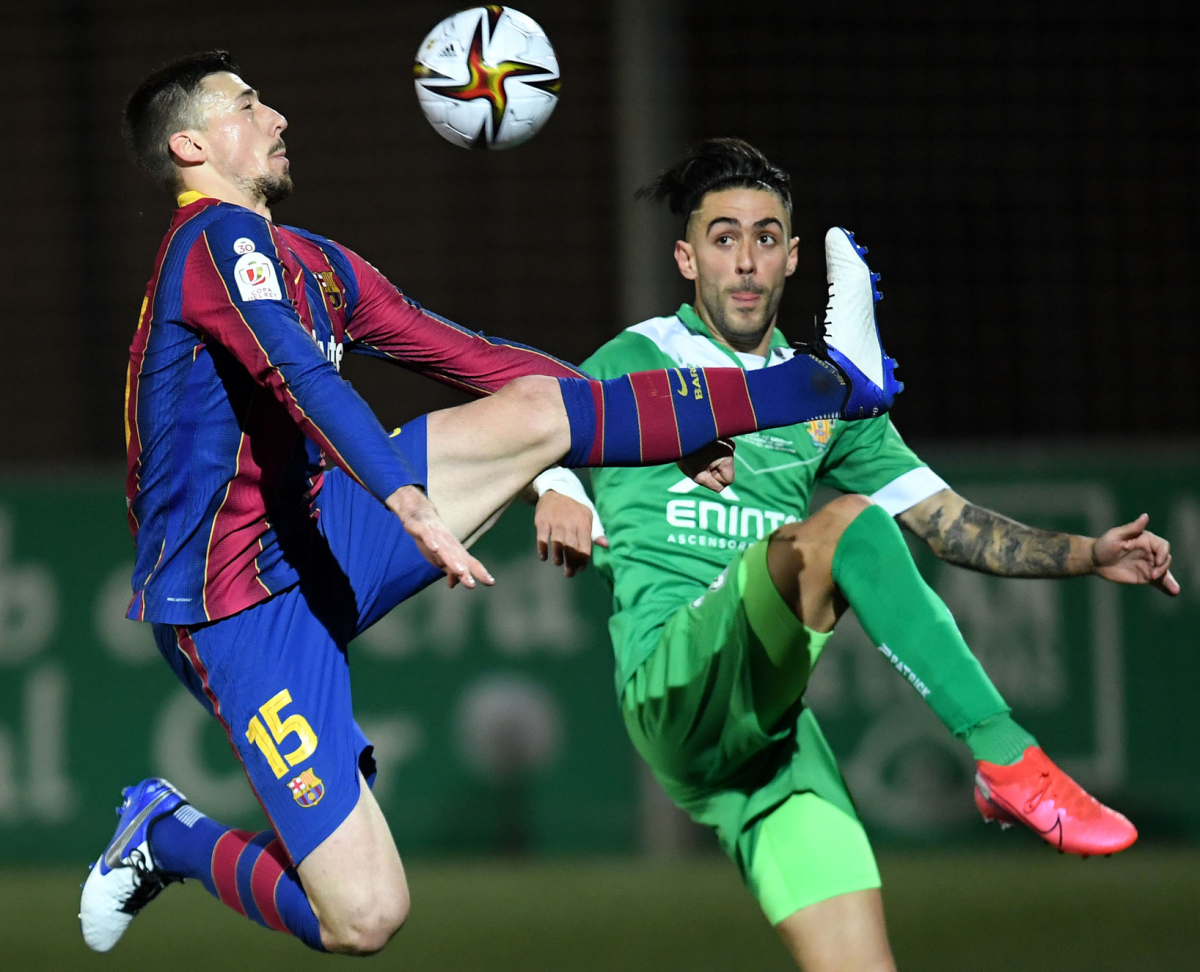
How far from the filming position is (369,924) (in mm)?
3311

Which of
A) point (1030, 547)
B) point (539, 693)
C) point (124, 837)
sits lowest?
point (539, 693)

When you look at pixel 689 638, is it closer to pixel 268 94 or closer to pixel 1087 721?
pixel 1087 721

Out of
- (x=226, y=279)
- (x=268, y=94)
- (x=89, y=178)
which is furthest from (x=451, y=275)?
(x=226, y=279)

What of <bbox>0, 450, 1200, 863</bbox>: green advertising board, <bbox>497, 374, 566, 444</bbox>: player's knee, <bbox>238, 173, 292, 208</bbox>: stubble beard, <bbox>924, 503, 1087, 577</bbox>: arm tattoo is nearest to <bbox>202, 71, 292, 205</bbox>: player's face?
<bbox>238, 173, 292, 208</bbox>: stubble beard

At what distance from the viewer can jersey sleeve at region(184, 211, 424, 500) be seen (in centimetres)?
291

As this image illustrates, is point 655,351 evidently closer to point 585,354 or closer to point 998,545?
point 998,545

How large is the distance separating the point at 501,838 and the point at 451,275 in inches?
131

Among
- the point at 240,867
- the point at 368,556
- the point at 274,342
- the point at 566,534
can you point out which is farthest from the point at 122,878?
the point at 274,342

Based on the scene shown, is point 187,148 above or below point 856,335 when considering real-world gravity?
above

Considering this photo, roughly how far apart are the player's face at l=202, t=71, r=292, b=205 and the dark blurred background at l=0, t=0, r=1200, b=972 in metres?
2.69

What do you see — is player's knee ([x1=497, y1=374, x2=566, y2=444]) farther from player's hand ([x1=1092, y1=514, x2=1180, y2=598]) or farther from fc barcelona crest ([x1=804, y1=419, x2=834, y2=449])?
player's hand ([x1=1092, y1=514, x2=1180, y2=598])

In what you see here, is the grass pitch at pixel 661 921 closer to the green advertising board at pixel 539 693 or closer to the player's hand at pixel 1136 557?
the green advertising board at pixel 539 693

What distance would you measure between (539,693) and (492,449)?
3713mm

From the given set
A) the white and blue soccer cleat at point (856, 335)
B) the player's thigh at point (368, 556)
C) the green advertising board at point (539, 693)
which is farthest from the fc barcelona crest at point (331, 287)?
the green advertising board at point (539, 693)
